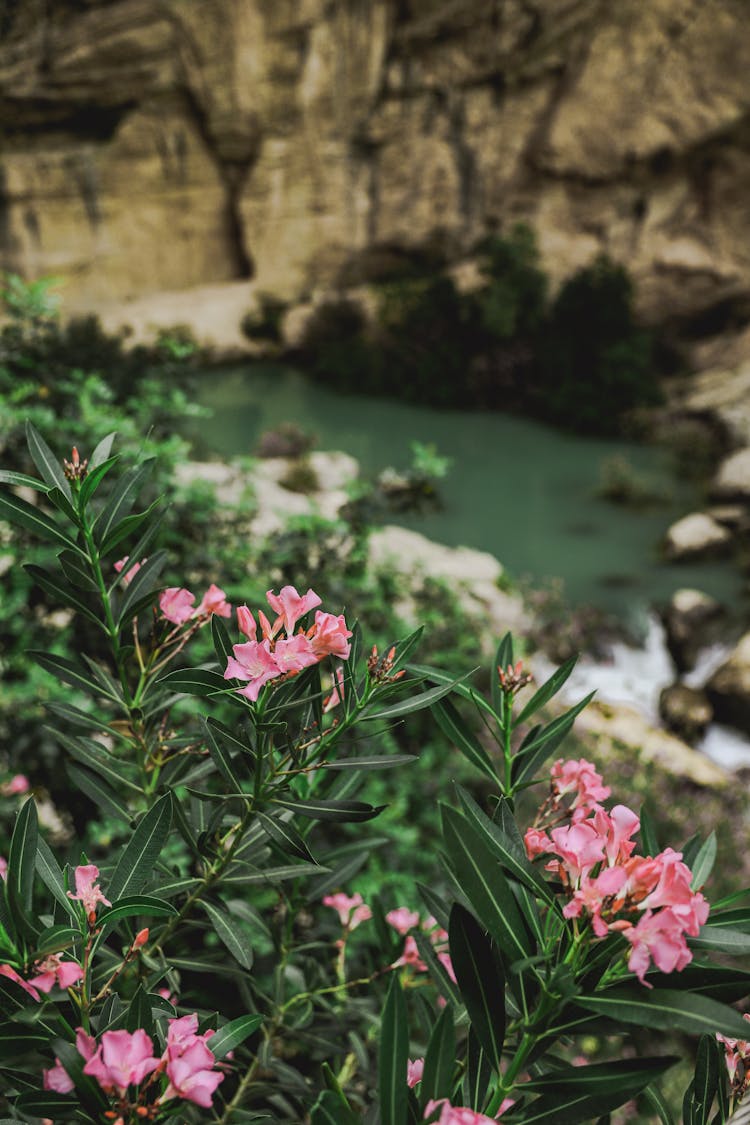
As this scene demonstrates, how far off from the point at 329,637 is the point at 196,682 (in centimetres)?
13

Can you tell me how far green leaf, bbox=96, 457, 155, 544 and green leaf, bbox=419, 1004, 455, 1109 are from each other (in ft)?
1.79

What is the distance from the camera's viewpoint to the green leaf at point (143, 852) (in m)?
0.68

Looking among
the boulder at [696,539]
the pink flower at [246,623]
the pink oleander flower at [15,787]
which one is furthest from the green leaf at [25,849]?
the boulder at [696,539]

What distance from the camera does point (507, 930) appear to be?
593mm

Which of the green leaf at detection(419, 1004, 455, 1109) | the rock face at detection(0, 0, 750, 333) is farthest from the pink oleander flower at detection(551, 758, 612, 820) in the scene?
the rock face at detection(0, 0, 750, 333)

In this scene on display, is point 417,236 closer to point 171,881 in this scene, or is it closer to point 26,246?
point 26,246

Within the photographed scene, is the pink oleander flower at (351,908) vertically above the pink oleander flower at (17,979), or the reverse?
the pink oleander flower at (17,979)

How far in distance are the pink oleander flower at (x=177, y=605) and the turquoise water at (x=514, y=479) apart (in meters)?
5.15

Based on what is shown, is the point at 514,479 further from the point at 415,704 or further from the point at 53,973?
the point at 53,973

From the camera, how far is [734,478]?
9.21m

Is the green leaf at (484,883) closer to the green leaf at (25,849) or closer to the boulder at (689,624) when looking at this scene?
the green leaf at (25,849)

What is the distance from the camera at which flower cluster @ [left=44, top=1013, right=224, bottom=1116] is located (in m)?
0.54

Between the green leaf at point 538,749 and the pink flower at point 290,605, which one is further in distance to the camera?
the green leaf at point 538,749

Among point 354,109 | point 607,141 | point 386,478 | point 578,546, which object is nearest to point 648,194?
point 607,141
